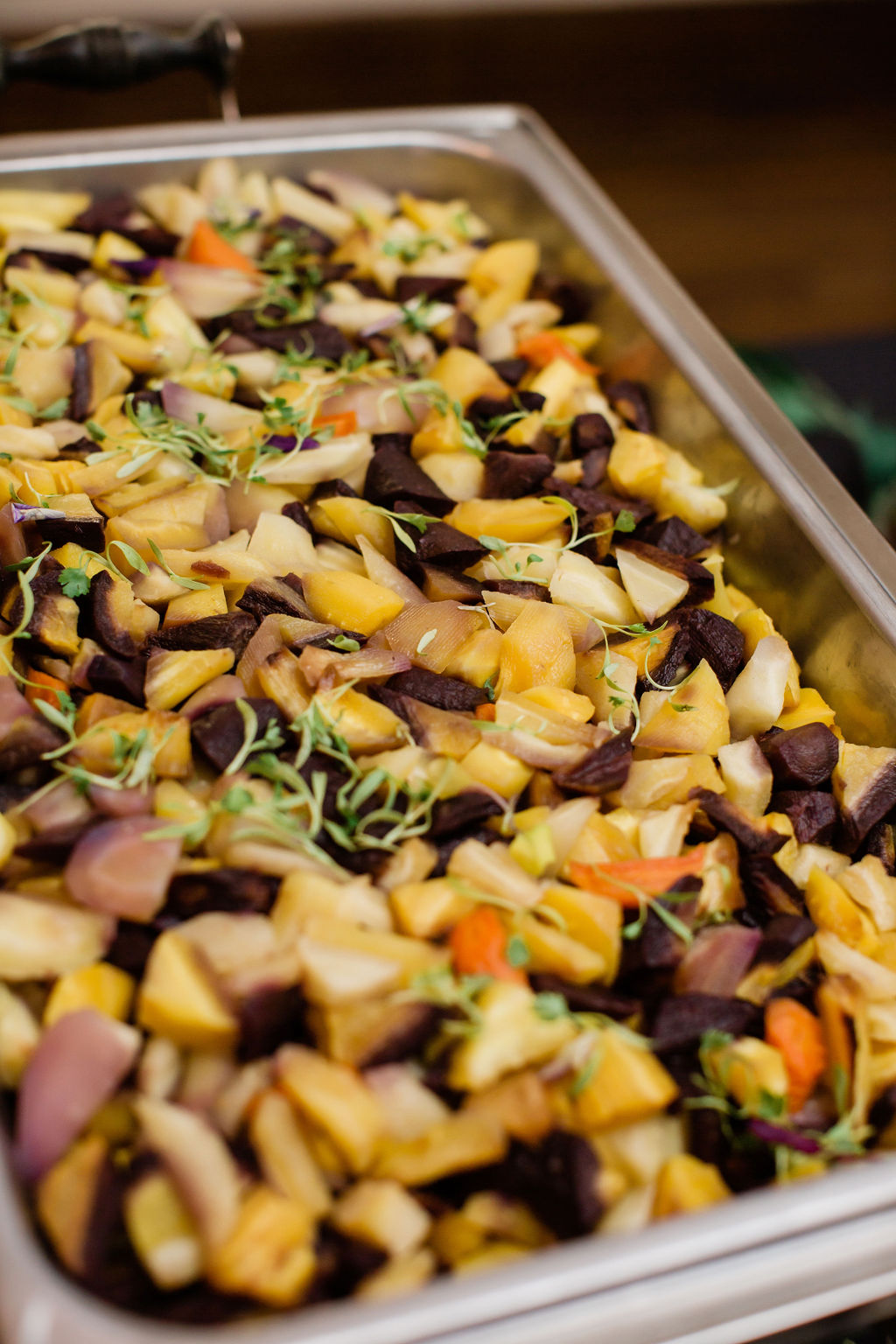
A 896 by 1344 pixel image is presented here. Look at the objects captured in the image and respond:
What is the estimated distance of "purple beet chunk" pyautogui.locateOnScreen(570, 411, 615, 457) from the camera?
46.8 inches

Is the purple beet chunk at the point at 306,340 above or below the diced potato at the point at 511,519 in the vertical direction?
above

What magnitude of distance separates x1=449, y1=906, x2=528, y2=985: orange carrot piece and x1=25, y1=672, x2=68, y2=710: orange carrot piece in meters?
0.36

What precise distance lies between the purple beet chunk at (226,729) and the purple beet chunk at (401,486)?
0.29 meters

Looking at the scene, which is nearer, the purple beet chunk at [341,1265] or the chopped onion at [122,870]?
the purple beet chunk at [341,1265]

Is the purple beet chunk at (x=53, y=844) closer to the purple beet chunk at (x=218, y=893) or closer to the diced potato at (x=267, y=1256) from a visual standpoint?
the purple beet chunk at (x=218, y=893)

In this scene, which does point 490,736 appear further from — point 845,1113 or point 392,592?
point 845,1113

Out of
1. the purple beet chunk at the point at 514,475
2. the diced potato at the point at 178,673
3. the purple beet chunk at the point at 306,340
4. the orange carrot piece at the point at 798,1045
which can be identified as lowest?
the orange carrot piece at the point at 798,1045

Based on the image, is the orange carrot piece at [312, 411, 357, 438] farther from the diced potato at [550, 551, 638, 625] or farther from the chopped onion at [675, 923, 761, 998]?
the chopped onion at [675, 923, 761, 998]

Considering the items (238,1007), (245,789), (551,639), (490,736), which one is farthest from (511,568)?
(238,1007)

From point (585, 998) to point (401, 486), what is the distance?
0.52 meters

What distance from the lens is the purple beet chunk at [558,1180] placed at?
621 millimetres

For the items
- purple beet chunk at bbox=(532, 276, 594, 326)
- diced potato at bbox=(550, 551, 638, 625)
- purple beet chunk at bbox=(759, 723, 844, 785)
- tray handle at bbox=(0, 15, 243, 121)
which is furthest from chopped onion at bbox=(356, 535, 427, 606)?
tray handle at bbox=(0, 15, 243, 121)

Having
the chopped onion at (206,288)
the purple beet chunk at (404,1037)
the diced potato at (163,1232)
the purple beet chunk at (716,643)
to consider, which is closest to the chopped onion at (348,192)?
the chopped onion at (206,288)

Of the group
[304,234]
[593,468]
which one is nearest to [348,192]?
[304,234]
